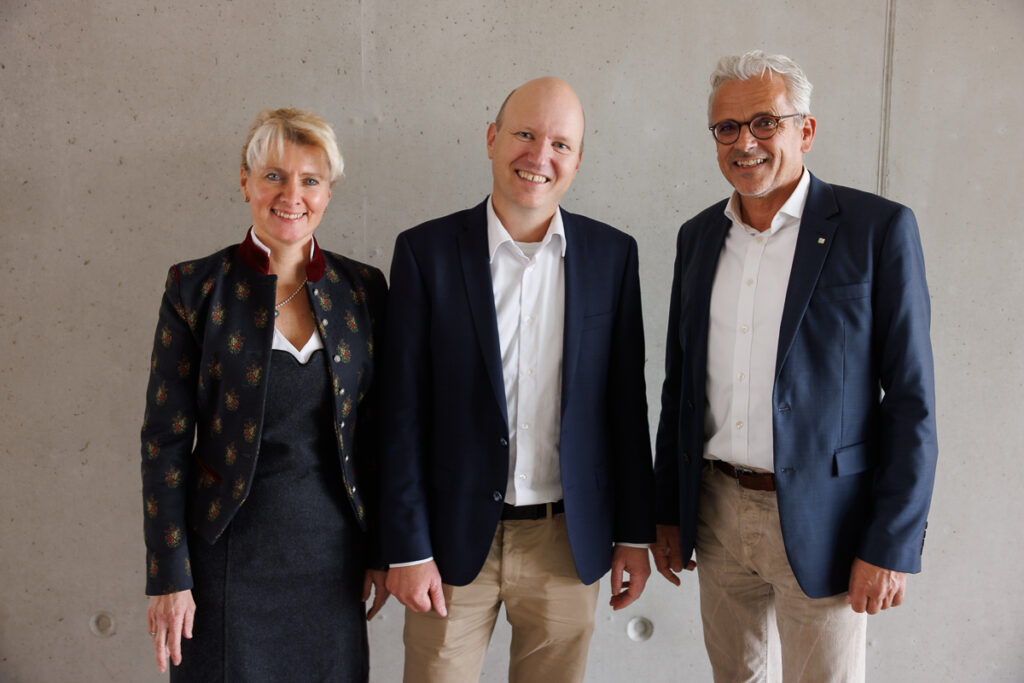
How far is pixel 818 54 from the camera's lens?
86.4 inches

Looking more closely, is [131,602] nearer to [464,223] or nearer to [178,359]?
[178,359]

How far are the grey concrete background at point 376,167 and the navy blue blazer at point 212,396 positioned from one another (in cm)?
69

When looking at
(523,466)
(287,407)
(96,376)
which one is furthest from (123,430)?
(523,466)

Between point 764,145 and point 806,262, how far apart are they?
0.31m

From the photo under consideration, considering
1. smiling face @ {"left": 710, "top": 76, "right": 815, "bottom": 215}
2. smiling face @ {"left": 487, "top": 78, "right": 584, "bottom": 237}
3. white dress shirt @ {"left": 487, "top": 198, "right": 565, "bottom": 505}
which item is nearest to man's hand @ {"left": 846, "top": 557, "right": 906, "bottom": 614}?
white dress shirt @ {"left": 487, "top": 198, "right": 565, "bottom": 505}

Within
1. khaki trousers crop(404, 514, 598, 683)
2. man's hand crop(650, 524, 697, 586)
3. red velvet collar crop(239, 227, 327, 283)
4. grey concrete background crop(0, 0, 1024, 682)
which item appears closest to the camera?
red velvet collar crop(239, 227, 327, 283)

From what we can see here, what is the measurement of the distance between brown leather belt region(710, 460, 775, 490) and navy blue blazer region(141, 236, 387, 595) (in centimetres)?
93

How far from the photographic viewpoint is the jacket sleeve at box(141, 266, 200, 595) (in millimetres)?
1499

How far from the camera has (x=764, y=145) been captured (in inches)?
62.9

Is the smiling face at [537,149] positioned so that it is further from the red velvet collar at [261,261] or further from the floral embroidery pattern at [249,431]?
the floral embroidery pattern at [249,431]

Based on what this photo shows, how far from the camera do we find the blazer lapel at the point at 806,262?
1.50 metres

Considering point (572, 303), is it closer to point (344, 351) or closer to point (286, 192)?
point (344, 351)

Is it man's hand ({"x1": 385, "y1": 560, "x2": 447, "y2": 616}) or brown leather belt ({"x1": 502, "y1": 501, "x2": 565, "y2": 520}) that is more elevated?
brown leather belt ({"x1": 502, "y1": 501, "x2": 565, "y2": 520})

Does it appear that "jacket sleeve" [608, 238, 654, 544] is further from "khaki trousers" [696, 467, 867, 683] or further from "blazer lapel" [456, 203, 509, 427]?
"blazer lapel" [456, 203, 509, 427]
